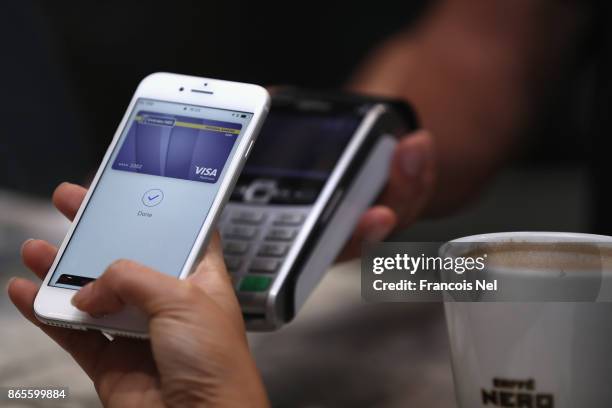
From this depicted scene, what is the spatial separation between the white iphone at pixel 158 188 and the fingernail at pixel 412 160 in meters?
0.18

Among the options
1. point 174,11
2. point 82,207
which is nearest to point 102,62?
point 174,11

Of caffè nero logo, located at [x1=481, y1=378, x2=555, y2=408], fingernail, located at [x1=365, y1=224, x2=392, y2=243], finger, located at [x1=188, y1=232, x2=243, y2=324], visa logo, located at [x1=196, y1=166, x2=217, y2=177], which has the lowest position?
fingernail, located at [x1=365, y1=224, x2=392, y2=243]

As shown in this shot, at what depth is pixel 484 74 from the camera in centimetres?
90

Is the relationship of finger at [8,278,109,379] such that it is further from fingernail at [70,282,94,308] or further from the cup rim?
the cup rim

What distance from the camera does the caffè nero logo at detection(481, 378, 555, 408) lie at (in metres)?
0.30

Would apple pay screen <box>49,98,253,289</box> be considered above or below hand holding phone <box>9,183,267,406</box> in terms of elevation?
above

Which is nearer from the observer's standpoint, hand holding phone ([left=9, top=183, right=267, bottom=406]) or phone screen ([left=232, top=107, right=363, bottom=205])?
hand holding phone ([left=9, top=183, right=267, bottom=406])

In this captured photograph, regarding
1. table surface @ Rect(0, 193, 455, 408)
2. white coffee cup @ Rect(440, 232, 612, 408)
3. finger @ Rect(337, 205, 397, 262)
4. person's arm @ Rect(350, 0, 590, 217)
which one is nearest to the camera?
white coffee cup @ Rect(440, 232, 612, 408)

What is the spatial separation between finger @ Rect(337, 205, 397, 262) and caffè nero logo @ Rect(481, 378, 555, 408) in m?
0.20

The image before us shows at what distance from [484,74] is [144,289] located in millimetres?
676

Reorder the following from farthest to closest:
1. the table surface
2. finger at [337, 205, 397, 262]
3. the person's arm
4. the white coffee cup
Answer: the person's arm → finger at [337, 205, 397, 262] → the table surface → the white coffee cup

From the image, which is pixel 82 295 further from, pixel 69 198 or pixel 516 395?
pixel 516 395

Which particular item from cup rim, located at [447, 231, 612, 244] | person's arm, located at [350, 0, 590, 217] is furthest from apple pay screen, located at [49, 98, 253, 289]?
person's arm, located at [350, 0, 590, 217]

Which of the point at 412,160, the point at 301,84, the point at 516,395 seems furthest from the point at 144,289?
the point at 301,84
